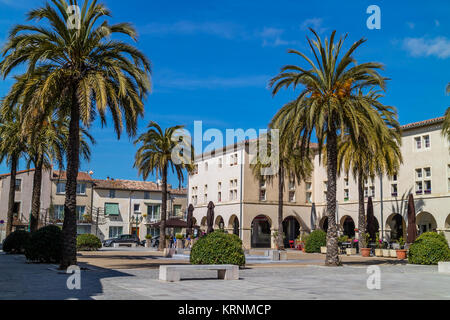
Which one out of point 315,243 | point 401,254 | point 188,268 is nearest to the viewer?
point 188,268

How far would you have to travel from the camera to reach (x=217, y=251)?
60.2ft

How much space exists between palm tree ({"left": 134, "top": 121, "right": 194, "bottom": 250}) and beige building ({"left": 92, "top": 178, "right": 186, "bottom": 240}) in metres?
30.1

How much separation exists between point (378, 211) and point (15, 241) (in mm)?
31835

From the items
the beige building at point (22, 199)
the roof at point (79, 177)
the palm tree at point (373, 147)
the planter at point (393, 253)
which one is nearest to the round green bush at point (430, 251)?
the palm tree at point (373, 147)

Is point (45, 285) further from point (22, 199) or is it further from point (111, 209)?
point (22, 199)

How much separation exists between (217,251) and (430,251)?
1301 centimetres

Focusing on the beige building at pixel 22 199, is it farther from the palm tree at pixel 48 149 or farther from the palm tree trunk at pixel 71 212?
the palm tree trunk at pixel 71 212

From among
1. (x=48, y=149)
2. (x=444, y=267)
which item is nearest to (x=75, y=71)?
(x=48, y=149)

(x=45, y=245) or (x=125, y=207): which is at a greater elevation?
(x=125, y=207)

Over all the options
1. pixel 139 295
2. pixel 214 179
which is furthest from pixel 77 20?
pixel 214 179

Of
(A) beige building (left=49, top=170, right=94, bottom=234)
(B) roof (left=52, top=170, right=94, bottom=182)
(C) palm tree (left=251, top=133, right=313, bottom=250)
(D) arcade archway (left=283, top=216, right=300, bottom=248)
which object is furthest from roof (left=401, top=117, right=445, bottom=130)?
(B) roof (left=52, top=170, right=94, bottom=182)

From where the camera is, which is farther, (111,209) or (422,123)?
(111,209)

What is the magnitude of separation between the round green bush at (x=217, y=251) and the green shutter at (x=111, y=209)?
50.4 meters

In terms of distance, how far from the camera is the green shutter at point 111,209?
66.9 meters
